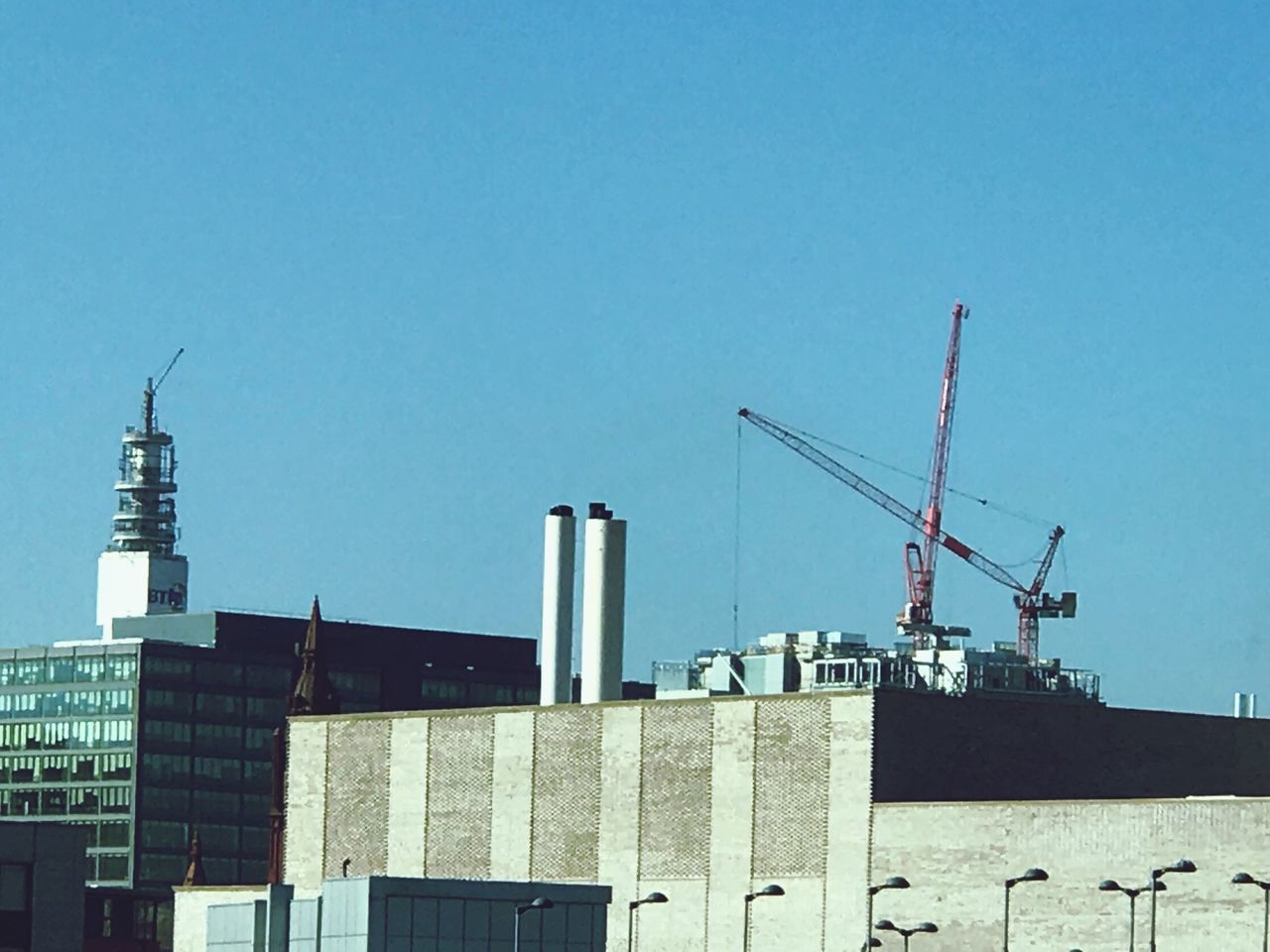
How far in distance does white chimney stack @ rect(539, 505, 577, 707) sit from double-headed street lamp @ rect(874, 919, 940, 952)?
1206 inches

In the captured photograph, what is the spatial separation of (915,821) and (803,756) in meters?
7.25

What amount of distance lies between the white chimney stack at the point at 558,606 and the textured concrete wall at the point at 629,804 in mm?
6751

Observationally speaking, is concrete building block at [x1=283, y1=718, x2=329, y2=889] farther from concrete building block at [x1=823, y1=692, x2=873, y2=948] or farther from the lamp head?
the lamp head

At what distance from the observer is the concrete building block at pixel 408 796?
133 metres

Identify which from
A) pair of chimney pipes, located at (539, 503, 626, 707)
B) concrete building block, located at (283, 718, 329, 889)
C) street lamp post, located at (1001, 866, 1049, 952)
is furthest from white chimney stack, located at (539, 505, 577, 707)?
street lamp post, located at (1001, 866, 1049, 952)

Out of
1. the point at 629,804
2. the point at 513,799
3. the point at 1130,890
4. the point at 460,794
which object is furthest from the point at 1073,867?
the point at 460,794

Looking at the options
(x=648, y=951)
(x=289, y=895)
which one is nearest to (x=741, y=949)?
(x=648, y=951)

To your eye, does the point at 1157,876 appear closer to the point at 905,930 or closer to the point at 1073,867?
the point at 1073,867

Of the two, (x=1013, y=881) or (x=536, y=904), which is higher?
(x=1013, y=881)

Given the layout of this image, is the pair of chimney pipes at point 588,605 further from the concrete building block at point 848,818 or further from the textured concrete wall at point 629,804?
the concrete building block at point 848,818

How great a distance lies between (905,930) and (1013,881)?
11482 millimetres

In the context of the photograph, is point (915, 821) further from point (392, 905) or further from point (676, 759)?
point (392, 905)

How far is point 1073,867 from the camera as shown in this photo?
347ft

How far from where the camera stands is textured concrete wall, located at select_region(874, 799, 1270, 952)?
10119cm
